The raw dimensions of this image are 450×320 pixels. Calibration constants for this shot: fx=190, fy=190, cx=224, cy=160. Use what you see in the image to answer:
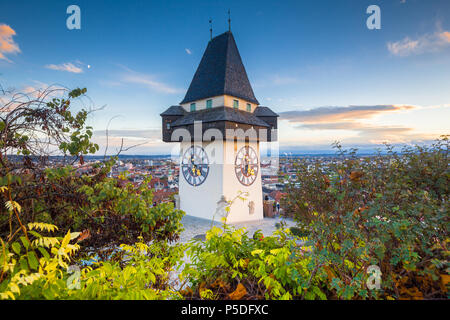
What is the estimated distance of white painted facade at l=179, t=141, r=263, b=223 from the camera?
8609 millimetres

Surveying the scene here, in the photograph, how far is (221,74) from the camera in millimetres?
9094

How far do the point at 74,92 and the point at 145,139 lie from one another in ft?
3.09

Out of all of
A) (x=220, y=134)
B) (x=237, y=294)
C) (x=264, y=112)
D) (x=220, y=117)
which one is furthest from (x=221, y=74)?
(x=237, y=294)

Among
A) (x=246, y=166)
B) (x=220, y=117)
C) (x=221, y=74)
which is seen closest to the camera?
(x=220, y=117)

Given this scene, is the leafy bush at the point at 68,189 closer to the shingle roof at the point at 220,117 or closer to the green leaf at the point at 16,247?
the green leaf at the point at 16,247

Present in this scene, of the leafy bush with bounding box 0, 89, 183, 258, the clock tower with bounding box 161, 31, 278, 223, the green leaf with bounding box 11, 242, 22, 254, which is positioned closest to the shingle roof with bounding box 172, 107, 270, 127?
the clock tower with bounding box 161, 31, 278, 223

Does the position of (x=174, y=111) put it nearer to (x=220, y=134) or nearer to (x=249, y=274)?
(x=220, y=134)

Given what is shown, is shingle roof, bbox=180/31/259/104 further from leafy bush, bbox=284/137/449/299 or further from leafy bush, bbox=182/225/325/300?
leafy bush, bbox=182/225/325/300

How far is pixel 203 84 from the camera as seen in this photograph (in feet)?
31.3

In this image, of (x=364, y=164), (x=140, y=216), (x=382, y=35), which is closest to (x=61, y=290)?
(x=140, y=216)

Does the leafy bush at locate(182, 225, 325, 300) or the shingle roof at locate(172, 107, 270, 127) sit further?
the shingle roof at locate(172, 107, 270, 127)

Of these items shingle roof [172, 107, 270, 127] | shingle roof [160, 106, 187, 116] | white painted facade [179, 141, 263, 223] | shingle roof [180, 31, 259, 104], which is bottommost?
white painted facade [179, 141, 263, 223]

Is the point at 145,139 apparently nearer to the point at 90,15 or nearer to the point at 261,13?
the point at 90,15

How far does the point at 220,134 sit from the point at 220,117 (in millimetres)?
712
